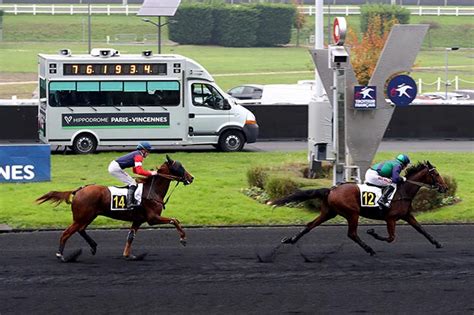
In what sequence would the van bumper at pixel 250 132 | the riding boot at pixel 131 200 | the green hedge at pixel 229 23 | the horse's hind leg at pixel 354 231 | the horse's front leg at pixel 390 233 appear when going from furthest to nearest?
the green hedge at pixel 229 23
the van bumper at pixel 250 132
the horse's front leg at pixel 390 233
the horse's hind leg at pixel 354 231
the riding boot at pixel 131 200

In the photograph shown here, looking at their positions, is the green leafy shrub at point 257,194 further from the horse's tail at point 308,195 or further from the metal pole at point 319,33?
the horse's tail at point 308,195

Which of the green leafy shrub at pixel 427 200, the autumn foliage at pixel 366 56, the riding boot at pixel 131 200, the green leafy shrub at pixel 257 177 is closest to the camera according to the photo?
the riding boot at pixel 131 200

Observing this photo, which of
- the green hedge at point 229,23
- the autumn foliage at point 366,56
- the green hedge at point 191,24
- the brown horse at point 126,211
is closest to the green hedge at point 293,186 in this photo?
the brown horse at point 126,211

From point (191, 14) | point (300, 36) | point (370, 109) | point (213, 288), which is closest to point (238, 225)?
point (370, 109)

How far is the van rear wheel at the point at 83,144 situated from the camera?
32.3m

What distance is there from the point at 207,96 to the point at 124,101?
256cm

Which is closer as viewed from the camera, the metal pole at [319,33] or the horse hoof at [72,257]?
the horse hoof at [72,257]

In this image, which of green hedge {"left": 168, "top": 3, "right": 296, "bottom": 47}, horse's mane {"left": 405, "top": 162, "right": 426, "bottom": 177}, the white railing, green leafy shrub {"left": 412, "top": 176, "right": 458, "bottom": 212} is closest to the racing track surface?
horse's mane {"left": 405, "top": 162, "right": 426, "bottom": 177}

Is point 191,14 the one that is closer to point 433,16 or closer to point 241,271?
point 433,16

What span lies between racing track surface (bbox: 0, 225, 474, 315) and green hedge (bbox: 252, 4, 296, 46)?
51.7 m

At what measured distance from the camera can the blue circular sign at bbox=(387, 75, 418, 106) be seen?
75.4 ft

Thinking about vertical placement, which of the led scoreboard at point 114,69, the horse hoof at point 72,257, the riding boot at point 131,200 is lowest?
the horse hoof at point 72,257

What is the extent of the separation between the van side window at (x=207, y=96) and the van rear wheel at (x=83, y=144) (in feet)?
11.1

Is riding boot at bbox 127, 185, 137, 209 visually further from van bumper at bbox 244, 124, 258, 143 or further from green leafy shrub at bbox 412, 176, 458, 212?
van bumper at bbox 244, 124, 258, 143
